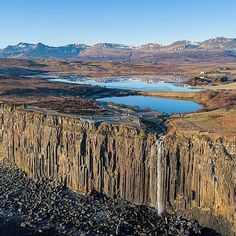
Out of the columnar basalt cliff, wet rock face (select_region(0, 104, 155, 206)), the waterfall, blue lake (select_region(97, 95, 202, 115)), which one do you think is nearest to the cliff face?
the columnar basalt cliff

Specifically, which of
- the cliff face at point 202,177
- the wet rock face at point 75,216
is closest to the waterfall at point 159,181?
the cliff face at point 202,177

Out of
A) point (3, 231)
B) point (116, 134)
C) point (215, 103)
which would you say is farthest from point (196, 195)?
point (215, 103)

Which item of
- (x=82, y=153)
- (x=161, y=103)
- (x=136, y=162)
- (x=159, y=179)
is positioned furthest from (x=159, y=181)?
(x=161, y=103)

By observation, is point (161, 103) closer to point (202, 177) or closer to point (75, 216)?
point (202, 177)

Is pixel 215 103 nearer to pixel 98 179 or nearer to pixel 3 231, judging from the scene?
pixel 98 179

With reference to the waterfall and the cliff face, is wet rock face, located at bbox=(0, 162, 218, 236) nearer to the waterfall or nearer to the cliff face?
the waterfall
